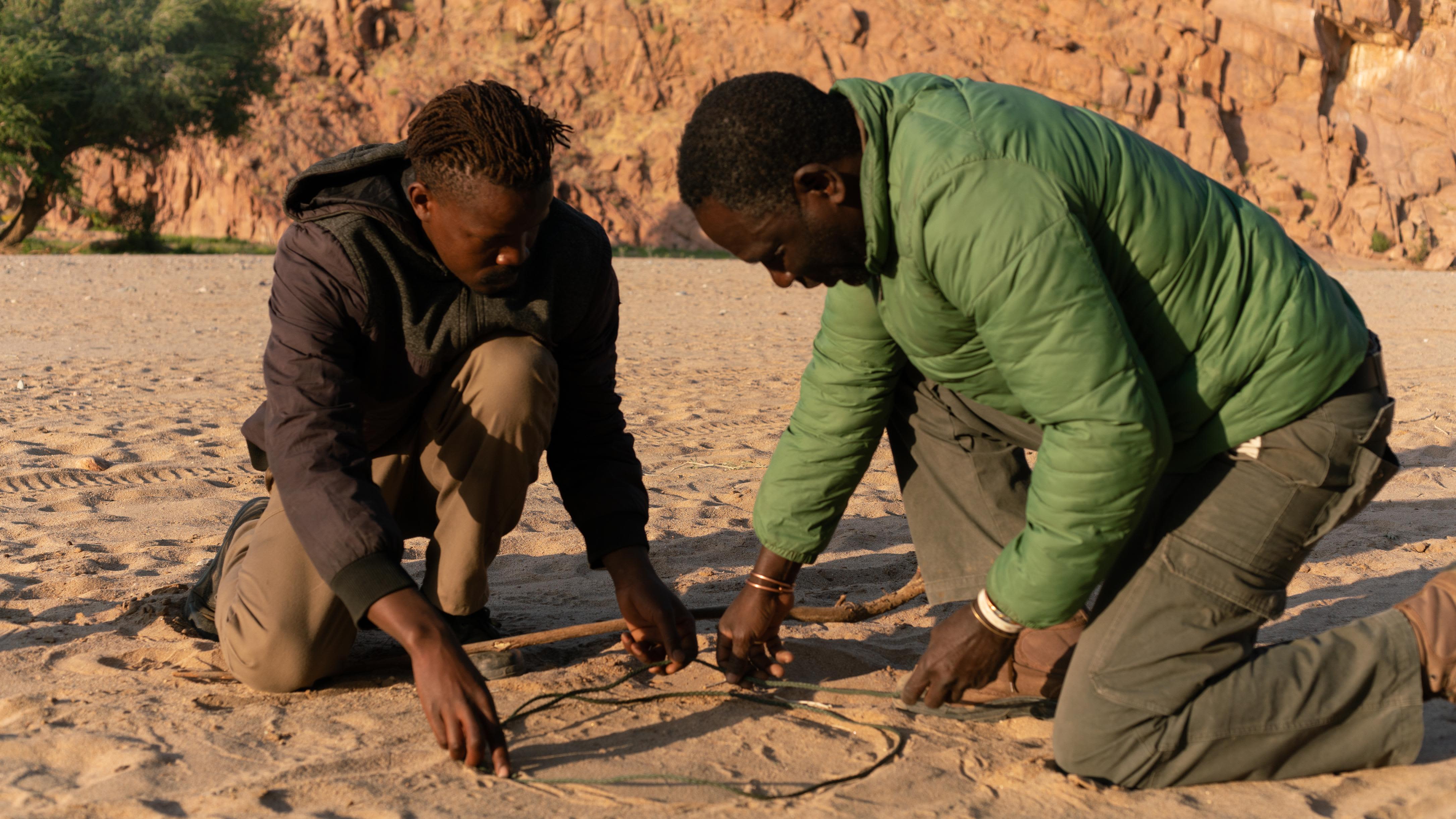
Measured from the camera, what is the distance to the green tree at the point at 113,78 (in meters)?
20.0

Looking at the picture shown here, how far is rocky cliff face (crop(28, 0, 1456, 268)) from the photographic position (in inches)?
1167

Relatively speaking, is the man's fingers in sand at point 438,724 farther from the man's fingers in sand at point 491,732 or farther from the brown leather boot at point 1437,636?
the brown leather boot at point 1437,636

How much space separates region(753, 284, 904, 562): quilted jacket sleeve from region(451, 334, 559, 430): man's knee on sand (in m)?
0.55

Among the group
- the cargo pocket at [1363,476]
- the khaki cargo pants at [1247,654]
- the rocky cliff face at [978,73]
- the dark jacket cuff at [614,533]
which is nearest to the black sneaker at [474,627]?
the dark jacket cuff at [614,533]

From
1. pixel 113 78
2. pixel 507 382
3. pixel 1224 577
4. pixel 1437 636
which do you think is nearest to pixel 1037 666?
pixel 1224 577

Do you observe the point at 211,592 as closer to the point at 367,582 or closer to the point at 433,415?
the point at 433,415

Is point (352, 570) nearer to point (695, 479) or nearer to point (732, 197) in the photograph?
point (732, 197)

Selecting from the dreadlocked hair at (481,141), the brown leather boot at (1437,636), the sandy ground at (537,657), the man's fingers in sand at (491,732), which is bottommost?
the sandy ground at (537,657)

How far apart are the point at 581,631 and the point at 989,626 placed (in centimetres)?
100

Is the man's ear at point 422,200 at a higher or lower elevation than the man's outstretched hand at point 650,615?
higher

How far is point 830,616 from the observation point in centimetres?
312

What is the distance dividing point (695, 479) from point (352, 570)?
2.56 metres

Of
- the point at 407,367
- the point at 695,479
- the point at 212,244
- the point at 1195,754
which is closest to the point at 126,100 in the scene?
the point at 212,244

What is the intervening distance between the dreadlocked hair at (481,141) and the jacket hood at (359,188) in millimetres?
113
